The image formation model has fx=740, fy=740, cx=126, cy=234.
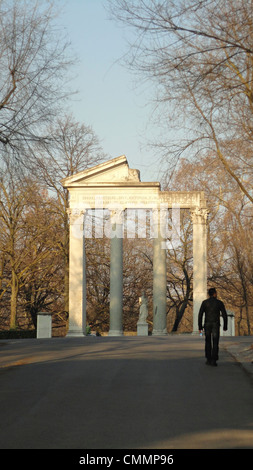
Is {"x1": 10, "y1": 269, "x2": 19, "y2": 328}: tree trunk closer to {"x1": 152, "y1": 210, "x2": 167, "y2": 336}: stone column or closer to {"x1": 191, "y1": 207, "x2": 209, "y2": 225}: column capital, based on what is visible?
{"x1": 152, "y1": 210, "x2": 167, "y2": 336}: stone column

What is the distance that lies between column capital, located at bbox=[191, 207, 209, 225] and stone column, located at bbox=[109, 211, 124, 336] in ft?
14.0

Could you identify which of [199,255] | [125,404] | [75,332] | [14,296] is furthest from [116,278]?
[125,404]

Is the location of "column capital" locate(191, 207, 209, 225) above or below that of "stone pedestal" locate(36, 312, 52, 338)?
above

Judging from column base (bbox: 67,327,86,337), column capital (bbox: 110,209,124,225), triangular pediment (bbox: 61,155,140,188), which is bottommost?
column base (bbox: 67,327,86,337)

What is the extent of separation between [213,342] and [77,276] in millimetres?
27778

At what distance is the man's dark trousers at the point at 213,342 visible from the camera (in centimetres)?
1633

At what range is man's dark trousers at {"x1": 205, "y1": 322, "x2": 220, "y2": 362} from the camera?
16.3 meters

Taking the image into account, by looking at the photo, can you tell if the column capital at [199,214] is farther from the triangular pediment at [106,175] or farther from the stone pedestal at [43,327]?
the stone pedestal at [43,327]

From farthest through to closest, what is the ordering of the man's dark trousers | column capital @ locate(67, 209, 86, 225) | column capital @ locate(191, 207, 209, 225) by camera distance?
column capital @ locate(67, 209, 86, 225) < column capital @ locate(191, 207, 209, 225) < the man's dark trousers

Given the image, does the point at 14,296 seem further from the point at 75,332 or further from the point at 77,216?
the point at 77,216

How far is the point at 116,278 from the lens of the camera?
4297 cm

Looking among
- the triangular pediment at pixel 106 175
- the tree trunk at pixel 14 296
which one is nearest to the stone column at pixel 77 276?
the triangular pediment at pixel 106 175

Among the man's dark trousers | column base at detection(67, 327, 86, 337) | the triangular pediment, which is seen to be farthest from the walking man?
the triangular pediment
